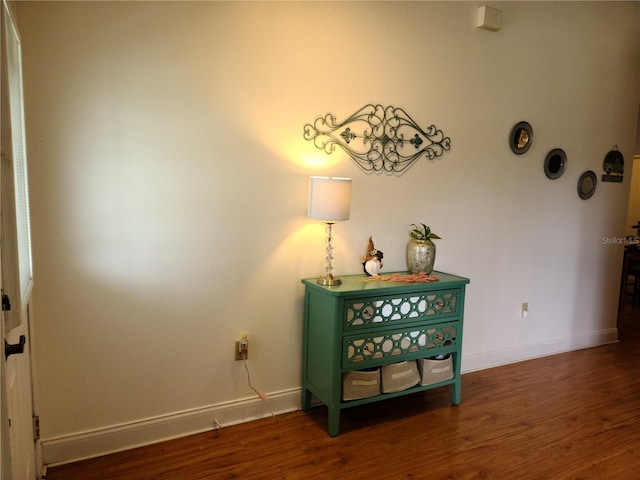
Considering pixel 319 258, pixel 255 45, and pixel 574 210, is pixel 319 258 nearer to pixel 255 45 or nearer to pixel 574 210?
pixel 255 45

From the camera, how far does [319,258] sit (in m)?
2.83

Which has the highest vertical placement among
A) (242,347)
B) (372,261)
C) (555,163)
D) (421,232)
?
(555,163)

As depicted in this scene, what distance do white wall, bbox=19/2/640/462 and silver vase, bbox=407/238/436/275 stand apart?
0.38 ft

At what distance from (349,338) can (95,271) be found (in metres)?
1.30

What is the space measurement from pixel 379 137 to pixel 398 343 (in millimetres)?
1236

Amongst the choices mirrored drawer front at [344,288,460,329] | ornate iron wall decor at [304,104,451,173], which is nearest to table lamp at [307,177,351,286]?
ornate iron wall decor at [304,104,451,173]

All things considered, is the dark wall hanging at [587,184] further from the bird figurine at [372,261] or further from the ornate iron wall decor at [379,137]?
the bird figurine at [372,261]

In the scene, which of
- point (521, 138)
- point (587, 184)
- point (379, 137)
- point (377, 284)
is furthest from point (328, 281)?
point (587, 184)

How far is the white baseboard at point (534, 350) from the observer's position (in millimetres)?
3549

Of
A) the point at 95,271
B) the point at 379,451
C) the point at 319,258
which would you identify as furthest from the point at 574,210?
the point at 95,271

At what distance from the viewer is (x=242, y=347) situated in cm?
262

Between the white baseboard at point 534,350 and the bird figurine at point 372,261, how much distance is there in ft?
3.71

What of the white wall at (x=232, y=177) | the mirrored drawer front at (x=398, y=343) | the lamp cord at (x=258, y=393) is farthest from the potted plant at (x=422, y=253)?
the lamp cord at (x=258, y=393)

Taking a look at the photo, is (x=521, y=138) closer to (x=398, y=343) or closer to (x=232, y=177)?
(x=398, y=343)
